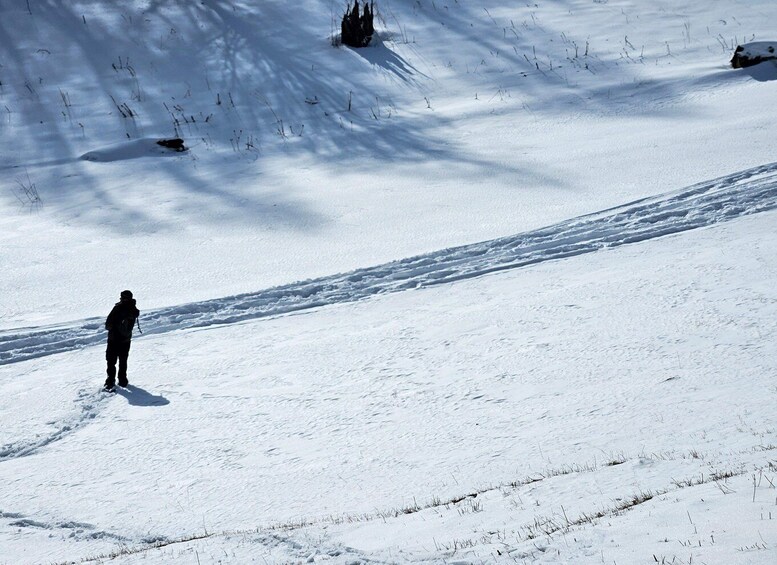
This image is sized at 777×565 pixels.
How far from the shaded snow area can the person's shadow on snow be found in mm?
53

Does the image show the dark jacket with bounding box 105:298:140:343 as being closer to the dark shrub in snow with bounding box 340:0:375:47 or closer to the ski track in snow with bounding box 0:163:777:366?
the ski track in snow with bounding box 0:163:777:366

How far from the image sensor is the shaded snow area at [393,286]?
20.5 ft

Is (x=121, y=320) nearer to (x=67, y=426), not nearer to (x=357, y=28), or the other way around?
(x=67, y=426)

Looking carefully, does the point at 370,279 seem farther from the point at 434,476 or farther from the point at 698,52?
the point at 698,52

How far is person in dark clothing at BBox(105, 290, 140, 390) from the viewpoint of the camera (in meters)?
9.41

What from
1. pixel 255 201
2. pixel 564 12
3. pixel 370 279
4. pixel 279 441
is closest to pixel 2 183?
pixel 255 201

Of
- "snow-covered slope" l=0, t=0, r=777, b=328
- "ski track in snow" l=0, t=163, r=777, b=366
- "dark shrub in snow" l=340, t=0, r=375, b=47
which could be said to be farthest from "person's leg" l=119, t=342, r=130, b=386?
"dark shrub in snow" l=340, t=0, r=375, b=47

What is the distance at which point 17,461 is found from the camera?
8.12 meters

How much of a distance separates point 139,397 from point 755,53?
13.8 m

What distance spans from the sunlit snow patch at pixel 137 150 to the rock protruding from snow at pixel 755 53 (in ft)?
35.9

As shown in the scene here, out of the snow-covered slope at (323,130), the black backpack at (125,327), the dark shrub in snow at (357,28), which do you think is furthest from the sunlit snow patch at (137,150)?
the black backpack at (125,327)

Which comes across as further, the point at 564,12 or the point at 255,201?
the point at 564,12

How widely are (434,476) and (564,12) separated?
58.0ft

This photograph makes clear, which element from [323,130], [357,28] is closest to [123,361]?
[323,130]
